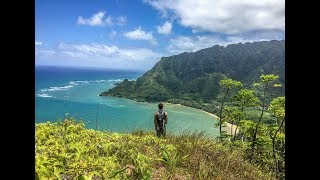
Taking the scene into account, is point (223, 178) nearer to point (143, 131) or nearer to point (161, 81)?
point (143, 131)

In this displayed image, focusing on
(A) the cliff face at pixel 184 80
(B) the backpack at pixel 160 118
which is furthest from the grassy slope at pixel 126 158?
(A) the cliff face at pixel 184 80

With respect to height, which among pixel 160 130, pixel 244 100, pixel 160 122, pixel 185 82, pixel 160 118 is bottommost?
pixel 160 130

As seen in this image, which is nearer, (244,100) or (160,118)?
(160,118)

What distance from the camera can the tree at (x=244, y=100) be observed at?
1797 cm

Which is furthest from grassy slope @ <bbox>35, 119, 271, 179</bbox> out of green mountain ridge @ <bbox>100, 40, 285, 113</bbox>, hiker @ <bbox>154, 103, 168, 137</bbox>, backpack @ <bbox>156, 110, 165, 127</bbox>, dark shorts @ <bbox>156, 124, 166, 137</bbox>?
green mountain ridge @ <bbox>100, 40, 285, 113</bbox>

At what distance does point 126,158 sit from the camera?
21.4 ft

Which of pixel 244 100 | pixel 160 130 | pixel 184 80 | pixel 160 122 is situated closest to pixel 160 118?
pixel 160 122

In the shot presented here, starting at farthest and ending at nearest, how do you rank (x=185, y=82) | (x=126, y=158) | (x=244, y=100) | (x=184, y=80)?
(x=184, y=80) → (x=185, y=82) → (x=244, y=100) → (x=126, y=158)

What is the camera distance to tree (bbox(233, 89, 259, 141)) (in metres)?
18.0

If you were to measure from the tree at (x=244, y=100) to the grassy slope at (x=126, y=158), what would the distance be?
943 centimetres

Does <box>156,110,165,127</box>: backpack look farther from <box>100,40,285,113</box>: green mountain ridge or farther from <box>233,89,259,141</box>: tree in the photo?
<box>100,40,285,113</box>: green mountain ridge

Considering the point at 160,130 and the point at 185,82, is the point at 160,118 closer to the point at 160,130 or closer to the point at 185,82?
the point at 160,130

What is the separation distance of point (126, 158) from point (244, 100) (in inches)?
510

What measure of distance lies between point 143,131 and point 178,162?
4337 millimetres
